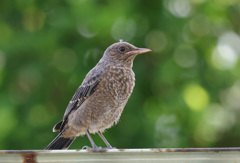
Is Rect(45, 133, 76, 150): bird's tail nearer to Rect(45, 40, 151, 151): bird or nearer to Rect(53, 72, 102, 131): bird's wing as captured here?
Rect(45, 40, 151, 151): bird

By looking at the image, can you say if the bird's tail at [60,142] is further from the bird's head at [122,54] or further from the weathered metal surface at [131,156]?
the weathered metal surface at [131,156]

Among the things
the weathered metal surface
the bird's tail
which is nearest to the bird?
the bird's tail

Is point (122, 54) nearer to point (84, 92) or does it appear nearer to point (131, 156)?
point (84, 92)

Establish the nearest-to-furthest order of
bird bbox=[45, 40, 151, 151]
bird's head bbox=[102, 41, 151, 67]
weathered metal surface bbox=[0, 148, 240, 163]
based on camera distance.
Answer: weathered metal surface bbox=[0, 148, 240, 163]
bird bbox=[45, 40, 151, 151]
bird's head bbox=[102, 41, 151, 67]

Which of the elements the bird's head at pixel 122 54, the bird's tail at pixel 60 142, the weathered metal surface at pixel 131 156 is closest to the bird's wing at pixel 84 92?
the bird's tail at pixel 60 142

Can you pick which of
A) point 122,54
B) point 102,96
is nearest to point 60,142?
point 102,96

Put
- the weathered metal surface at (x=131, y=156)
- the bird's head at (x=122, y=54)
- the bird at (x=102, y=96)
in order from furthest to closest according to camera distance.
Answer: the bird's head at (x=122, y=54), the bird at (x=102, y=96), the weathered metal surface at (x=131, y=156)
